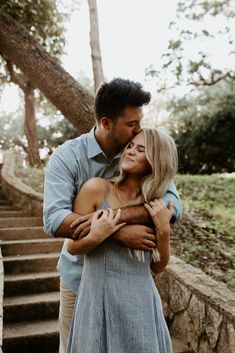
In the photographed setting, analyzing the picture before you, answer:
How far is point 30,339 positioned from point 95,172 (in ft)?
7.92

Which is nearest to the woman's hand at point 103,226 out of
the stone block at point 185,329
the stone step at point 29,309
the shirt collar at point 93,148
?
the shirt collar at point 93,148

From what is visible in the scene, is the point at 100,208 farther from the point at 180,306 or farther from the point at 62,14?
the point at 62,14

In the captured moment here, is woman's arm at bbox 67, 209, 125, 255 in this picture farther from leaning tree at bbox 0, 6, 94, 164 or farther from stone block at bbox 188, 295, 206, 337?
leaning tree at bbox 0, 6, 94, 164

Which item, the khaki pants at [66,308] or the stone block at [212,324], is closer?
the khaki pants at [66,308]

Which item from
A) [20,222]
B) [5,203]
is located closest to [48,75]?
[20,222]

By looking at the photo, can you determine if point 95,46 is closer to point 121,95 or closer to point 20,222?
point 20,222

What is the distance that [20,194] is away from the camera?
823 cm

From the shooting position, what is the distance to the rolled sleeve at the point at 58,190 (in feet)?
7.21

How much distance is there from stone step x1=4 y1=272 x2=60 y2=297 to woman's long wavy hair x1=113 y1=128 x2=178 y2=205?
10.7 feet

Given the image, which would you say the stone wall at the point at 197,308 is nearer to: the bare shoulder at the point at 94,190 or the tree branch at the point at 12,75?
the bare shoulder at the point at 94,190

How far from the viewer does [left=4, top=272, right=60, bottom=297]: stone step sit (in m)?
5.00

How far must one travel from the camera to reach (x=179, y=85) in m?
11.9

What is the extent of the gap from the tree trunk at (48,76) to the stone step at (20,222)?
1.75m

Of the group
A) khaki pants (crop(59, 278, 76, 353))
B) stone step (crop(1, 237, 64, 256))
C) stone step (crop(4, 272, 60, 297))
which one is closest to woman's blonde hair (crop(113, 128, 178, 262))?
khaki pants (crop(59, 278, 76, 353))
